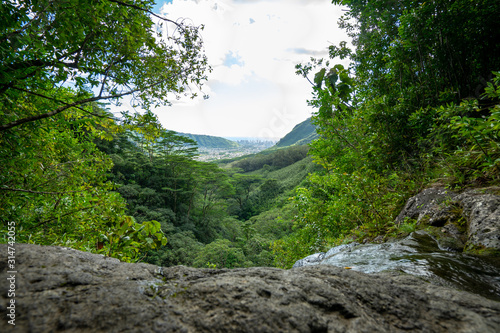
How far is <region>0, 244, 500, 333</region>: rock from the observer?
3.55ft

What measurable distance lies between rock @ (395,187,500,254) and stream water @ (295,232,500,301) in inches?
10.1

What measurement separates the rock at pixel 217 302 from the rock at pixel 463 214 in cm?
201

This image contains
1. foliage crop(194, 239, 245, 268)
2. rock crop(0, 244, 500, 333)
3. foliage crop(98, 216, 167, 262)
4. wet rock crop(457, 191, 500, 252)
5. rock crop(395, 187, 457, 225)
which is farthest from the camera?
foliage crop(194, 239, 245, 268)

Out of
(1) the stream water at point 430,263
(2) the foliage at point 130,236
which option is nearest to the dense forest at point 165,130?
(2) the foliage at point 130,236

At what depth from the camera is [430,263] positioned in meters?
2.62

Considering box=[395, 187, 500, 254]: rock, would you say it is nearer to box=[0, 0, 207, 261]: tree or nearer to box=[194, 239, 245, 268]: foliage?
box=[0, 0, 207, 261]: tree

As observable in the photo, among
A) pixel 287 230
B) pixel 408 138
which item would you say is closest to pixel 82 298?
pixel 408 138

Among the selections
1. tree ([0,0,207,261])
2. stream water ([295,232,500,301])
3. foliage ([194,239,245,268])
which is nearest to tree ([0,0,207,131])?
tree ([0,0,207,261])

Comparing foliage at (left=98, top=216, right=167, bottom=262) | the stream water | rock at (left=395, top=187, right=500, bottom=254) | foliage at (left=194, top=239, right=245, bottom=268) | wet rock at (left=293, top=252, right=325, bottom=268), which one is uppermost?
foliage at (left=98, top=216, right=167, bottom=262)

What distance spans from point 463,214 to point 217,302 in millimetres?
4301

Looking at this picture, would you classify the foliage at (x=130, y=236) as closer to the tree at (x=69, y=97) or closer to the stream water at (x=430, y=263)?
the tree at (x=69, y=97)

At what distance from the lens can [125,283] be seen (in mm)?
1425

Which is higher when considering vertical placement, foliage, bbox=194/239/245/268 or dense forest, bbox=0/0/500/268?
dense forest, bbox=0/0/500/268

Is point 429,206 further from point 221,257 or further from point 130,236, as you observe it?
point 221,257
